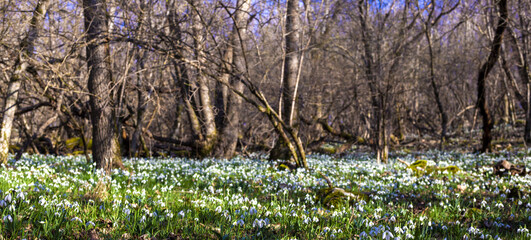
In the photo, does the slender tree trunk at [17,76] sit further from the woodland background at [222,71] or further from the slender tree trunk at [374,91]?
the slender tree trunk at [374,91]

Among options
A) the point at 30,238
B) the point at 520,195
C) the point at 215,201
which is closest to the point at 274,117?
the point at 215,201

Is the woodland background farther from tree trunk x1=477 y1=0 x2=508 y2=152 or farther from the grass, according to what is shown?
the grass

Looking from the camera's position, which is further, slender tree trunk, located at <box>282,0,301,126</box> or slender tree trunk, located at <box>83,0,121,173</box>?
slender tree trunk, located at <box>282,0,301,126</box>

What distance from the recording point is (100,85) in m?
7.46

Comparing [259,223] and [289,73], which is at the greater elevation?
[289,73]

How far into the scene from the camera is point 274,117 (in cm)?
916

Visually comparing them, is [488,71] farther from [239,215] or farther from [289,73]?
[239,215]

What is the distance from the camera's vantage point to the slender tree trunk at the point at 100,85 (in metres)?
7.31

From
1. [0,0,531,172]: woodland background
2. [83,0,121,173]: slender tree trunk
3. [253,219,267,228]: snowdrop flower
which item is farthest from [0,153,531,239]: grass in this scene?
[0,0,531,172]: woodland background

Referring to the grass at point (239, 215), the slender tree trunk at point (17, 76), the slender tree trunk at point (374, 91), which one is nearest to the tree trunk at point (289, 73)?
the slender tree trunk at point (374, 91)

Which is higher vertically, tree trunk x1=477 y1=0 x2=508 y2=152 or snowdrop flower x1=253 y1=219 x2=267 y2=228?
tree trunk x1=477 y1=0 x2=508 y2=152

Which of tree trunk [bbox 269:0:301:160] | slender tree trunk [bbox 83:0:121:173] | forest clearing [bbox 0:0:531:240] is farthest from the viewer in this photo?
tree trunk [bbox 269:0:301:160]

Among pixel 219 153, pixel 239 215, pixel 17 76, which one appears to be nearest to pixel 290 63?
pixel 219 153

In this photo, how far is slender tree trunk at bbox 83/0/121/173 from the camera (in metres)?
7.31
